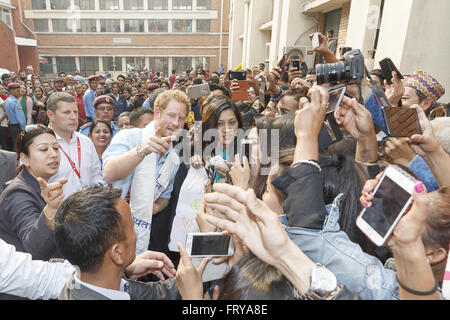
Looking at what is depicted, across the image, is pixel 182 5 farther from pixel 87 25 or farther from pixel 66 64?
pixel 66 64

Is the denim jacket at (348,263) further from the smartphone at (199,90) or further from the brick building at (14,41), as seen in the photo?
the brick building at (14,41)

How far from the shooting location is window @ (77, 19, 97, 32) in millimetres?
29594

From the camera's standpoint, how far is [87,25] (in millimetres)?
29828

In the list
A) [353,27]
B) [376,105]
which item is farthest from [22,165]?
[353,27]

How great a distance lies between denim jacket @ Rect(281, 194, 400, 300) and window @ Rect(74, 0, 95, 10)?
35.1 meters

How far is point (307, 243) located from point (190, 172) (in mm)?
1388

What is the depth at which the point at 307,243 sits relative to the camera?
97 cm

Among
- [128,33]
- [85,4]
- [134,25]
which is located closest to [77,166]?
[128,33]

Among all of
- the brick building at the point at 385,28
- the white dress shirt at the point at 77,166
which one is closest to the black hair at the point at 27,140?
the white dress shirt at the point at 77,166

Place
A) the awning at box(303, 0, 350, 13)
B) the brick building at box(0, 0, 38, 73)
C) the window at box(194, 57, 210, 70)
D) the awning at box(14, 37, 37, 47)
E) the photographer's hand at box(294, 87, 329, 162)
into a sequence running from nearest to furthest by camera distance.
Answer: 1. the photographer's hand at box(294, 87, 329, 162)
2. the awning at box(303, 0, 350, 13)
3. the brick building at box(0, 0, 38, 73)
4. the awning at box(14, 37, 37, 47)
5. the window at box(194, 57, 210, 70)

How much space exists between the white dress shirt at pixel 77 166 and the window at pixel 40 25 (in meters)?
34.4

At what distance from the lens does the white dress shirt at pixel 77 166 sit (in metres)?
2.48

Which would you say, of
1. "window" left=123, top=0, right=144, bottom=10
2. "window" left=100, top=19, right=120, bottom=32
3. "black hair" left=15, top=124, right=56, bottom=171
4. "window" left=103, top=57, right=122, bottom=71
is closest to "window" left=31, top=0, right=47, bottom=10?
"window" left=100, top=19, right=120, bottom=32

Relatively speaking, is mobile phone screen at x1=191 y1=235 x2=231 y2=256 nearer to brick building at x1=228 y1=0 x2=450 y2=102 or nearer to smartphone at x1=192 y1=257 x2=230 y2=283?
smartphone at x1=192 y1=257 x2=230 y2=283
